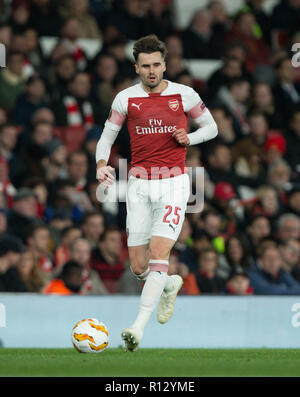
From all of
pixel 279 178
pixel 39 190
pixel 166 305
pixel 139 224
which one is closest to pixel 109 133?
pixel 139 224

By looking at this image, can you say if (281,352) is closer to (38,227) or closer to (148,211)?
(148,211)

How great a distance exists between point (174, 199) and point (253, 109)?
786 cm

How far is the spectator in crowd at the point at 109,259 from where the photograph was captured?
503 inches

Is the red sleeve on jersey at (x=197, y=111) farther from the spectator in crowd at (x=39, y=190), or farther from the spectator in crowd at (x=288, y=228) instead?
the spectator in crowd at (x=288, y=228)

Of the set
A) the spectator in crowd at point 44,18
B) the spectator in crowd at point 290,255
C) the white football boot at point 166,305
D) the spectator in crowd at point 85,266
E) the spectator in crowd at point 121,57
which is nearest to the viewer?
the white football boot at point 166,305

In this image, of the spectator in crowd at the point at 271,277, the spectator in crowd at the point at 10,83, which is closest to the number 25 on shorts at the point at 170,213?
the spectator in crowd at the point at 271,277

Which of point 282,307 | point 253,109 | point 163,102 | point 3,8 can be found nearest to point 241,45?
point 253,109

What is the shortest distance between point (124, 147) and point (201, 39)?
12.5ft

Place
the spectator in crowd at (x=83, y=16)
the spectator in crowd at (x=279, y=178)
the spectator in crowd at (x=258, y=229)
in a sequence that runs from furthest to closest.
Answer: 1. the spectator in crowd at (x=83, y=16)
2. the spectator in crowd at (x=279, y=178)
3. the spectator in crowd at (x=258, y=229)

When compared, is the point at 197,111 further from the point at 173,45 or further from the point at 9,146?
the point at 173,45

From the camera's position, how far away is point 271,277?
532 inches

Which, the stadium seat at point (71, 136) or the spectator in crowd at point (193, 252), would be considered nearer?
the spectator in crowd at point (193, 252)

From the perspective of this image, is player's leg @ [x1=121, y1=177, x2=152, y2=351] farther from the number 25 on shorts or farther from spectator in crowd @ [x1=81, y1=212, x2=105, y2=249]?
spectator in crowd @ [x1=81, y1=212, x2=105, y2=249]

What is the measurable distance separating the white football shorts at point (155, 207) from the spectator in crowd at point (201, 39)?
8.56 m
